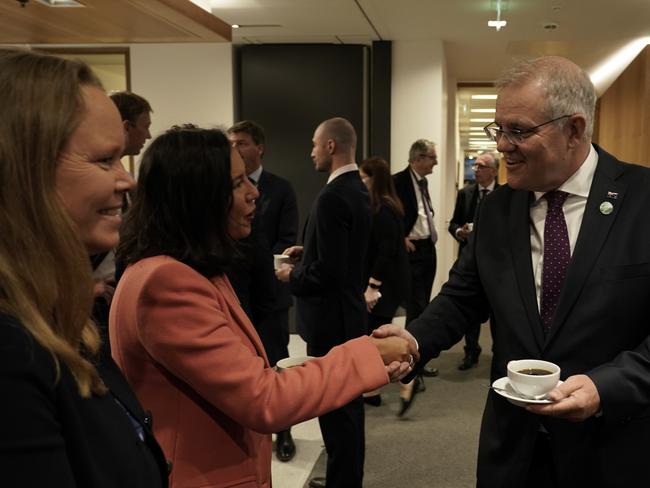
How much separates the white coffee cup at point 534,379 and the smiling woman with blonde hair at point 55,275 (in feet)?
2.69

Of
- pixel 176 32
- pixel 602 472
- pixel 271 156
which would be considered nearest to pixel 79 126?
pixel 602 472

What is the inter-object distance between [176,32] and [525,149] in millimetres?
2841

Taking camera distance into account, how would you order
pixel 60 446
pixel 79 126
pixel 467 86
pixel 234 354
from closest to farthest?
pixel 60 446
pixel 79 126
pixel 234 354
pixel 467 86

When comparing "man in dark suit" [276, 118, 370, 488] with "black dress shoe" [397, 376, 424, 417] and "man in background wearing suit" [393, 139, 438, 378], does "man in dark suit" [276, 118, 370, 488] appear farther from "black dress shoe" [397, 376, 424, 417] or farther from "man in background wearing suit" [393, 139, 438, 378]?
"man in background wearing suit" [393, 139, 438, 378]

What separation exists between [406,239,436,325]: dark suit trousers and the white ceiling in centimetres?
203

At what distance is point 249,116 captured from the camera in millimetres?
6602

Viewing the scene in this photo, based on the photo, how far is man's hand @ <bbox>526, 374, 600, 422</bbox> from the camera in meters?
1.35

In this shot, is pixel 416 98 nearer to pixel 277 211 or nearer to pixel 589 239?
pixel 277 211

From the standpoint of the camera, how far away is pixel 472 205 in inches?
228

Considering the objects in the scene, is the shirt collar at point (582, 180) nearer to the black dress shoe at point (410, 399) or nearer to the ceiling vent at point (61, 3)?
the ceiling vent at point (61, 3)

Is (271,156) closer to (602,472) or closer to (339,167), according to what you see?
(339,167)

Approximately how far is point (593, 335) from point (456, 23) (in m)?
5.00

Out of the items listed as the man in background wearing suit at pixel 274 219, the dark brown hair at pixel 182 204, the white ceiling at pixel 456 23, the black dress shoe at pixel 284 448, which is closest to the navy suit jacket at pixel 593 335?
the dark brown hair at pixel 182 204

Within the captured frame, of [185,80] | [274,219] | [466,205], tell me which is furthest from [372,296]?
[185,80]
